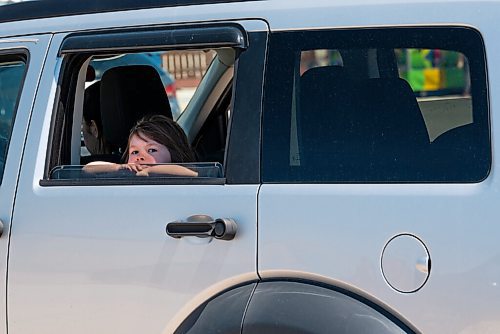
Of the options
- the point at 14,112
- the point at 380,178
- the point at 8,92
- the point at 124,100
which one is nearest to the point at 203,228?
the point at 380,178

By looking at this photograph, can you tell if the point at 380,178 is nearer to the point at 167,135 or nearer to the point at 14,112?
the point at 167,135

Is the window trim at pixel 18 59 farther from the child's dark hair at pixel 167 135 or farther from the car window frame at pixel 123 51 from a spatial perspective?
the child's dark hair at pixel 167 135

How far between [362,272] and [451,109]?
64 cm

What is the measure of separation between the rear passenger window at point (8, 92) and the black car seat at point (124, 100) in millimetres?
440

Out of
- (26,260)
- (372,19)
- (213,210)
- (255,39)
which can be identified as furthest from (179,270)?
(372,19)

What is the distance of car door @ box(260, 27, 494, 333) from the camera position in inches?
93.2

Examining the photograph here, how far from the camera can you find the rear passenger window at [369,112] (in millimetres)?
2477

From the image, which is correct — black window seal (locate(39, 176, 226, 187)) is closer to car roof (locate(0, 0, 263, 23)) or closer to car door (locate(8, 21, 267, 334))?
car door (locate(8, 21, 267, 334))

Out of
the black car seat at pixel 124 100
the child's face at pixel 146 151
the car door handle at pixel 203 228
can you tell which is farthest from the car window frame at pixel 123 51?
Answer: the black car seat at pixel 124 100

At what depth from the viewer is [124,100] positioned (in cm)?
374

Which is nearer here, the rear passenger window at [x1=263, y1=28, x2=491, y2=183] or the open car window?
the rear passenger window at [x1=263, y1=28, x2=491, y2=183]

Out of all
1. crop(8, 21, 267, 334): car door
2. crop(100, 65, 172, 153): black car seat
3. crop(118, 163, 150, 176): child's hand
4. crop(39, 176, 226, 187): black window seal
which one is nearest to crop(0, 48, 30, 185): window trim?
crop(8, 21, 267, 334): car door

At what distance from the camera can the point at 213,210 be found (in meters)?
2.68

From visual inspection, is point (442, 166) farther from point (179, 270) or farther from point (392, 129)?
point (179, 270)
